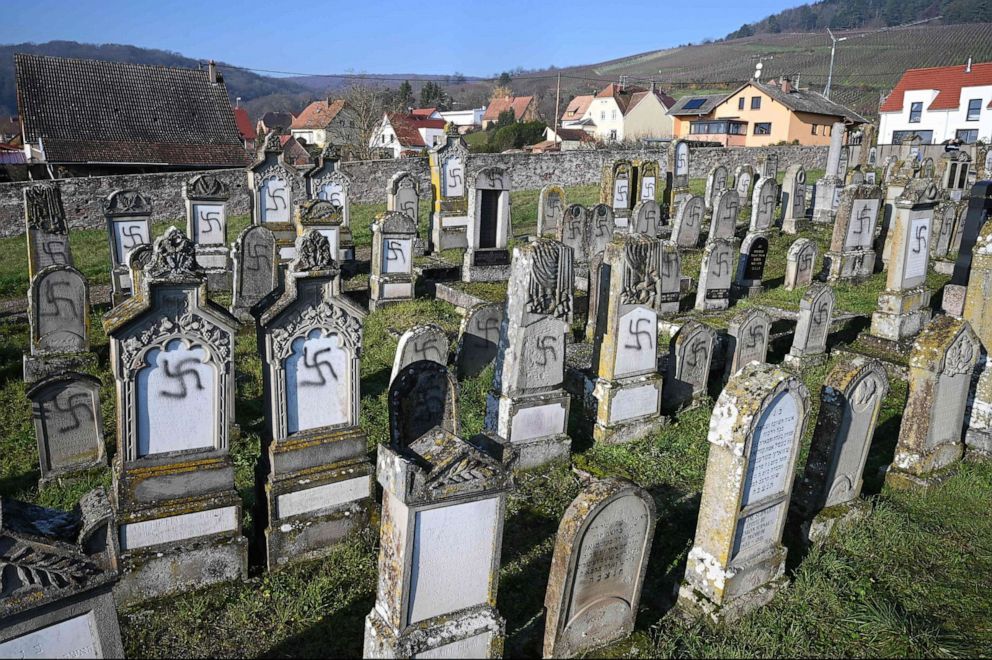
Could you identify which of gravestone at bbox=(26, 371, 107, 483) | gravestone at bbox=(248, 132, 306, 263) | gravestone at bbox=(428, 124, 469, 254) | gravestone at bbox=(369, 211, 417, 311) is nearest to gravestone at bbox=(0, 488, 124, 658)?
gravestone at bbox=(26, 371, 107, 483)

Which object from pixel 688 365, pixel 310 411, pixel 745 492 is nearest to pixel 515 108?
pixel 688 365

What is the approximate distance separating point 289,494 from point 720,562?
133 inches

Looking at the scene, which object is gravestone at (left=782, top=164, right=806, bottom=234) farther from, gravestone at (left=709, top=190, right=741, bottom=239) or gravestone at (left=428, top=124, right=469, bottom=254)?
gravestone at (left=428, top=124, right=469, bottom=254)

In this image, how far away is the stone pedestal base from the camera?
399 cm

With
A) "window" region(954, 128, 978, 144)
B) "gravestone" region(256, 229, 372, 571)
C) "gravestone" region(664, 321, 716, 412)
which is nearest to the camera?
"gravestone" region(256, 229, 372, 571)

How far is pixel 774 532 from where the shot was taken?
5.30m

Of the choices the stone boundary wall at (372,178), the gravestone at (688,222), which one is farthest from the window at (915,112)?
the gravestone at (688,222)

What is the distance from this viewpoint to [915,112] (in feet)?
149

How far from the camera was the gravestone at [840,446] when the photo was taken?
18.8 feet

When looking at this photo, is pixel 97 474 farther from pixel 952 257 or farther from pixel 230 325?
pixel 952 257

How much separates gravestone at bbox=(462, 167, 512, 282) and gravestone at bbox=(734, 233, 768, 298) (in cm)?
486

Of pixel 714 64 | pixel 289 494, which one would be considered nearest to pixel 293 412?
pixel 289 494

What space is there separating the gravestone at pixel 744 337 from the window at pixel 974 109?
4458 cm

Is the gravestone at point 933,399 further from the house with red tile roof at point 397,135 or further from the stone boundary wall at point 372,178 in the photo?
the house with red tile roof at point 397,135
